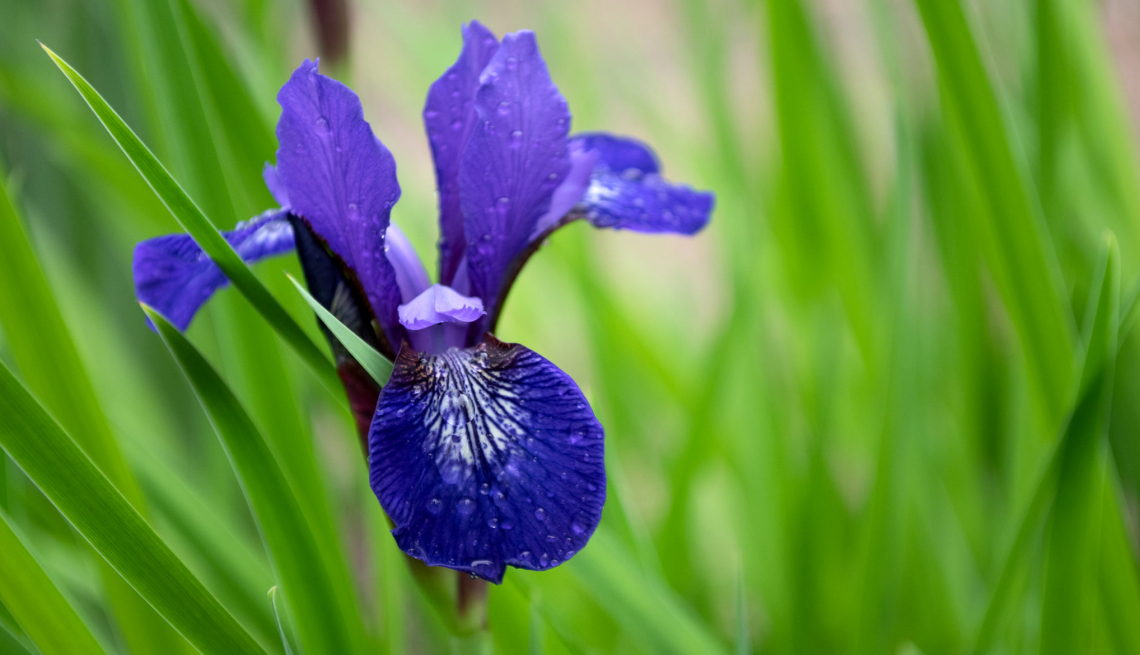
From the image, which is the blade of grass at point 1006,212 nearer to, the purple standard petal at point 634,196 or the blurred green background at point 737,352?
the blurred green background at point 737,352

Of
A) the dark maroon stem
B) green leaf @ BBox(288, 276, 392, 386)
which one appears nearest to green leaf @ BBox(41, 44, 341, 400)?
green leaf @ BBox(288, 276, 392, 386)


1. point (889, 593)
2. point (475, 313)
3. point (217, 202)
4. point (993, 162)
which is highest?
point (217, 202)

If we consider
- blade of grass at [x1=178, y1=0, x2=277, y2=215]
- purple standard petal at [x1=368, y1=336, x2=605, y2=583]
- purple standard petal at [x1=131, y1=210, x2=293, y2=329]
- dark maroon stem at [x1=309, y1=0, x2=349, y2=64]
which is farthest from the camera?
dark maroon stem at [x1=309, y1=0, x2=349, y2=64]

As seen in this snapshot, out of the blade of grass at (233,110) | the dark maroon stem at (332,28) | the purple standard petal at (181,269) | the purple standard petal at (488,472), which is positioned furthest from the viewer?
the dark maroon stem at (332,28)

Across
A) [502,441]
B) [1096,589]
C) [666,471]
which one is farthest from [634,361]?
[502,441]

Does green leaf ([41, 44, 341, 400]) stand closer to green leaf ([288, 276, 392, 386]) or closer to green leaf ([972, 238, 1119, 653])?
green leaf ([288, 276, 392, 386])

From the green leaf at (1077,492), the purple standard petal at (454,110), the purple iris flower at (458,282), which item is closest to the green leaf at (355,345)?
the purple iris flower at (458,282)

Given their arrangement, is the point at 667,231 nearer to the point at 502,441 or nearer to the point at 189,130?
the point at 502,441
